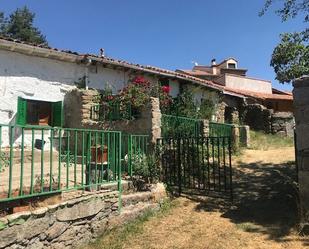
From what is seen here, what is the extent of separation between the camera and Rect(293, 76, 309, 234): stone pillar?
6.31m

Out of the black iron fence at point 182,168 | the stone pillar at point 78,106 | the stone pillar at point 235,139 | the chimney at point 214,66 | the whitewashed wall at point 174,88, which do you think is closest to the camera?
the black iron fence at point 182,168

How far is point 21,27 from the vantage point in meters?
Result: 38.1

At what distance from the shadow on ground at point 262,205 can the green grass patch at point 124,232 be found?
2.39 ft

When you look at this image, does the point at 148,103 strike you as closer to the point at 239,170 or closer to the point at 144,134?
the point at 144,134

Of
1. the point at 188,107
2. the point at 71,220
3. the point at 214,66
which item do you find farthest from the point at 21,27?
the point at 71,220

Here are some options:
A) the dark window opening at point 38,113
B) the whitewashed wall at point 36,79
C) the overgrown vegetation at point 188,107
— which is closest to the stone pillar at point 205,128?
the overgrown vegetation at point 188,107

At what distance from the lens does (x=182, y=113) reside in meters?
14.9

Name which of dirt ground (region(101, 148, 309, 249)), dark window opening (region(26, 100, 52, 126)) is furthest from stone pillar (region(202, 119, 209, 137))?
dark window opening (region(26, 100, 52, 126))

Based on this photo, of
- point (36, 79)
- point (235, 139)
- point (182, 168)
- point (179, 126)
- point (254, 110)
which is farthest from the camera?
point (254, 110)

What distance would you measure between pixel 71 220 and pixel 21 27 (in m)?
36.4

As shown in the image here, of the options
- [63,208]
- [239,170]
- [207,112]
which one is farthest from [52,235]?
[207,112]

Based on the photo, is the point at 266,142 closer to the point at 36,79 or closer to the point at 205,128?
the point at 205,128

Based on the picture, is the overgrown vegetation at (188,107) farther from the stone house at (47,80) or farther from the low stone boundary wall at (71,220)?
the low stone boundary wall at (71,220)

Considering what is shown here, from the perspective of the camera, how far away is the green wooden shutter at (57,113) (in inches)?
488
